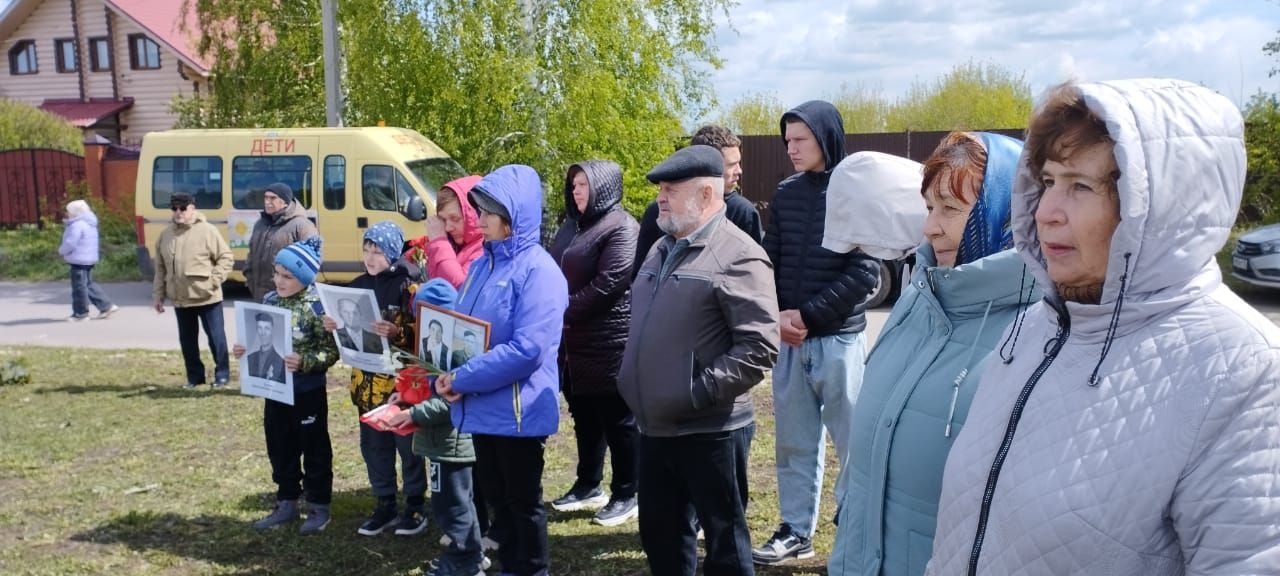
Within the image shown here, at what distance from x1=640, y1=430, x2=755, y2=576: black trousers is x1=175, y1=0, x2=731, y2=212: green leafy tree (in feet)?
31.0

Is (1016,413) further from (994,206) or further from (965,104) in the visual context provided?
(965,104)

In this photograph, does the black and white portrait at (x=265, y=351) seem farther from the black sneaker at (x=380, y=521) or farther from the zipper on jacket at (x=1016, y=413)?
the zipper on jacket at (x=1016, y=413)

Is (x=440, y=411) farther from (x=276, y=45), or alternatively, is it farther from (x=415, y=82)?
(x=276, y=45)

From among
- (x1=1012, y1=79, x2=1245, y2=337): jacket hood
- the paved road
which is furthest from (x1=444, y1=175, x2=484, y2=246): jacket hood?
the paved road

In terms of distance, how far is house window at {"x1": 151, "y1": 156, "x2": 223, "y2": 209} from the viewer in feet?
48.4

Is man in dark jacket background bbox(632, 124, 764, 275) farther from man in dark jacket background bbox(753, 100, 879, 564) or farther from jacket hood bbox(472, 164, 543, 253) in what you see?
jacket hood bbox(472, 164, 543, 253)

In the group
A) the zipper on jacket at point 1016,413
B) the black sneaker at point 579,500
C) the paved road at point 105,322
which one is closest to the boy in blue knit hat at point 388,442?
the black sneaker at point 579,500

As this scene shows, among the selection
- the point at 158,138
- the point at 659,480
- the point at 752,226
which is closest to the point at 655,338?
the point at 659,480

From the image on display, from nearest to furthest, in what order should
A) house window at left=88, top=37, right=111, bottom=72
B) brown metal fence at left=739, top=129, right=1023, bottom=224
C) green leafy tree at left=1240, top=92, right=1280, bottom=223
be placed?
green leafy tree at left=1240, top=92, right=1280, bottom=223, brown metal fence at left=739, top=129, right=1023, bottom=224, house window at left=88, top=37, right=111, bottom=72

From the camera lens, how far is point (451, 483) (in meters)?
4.58

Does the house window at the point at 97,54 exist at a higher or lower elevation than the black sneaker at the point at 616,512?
higher

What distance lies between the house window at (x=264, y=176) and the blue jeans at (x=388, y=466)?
971 centimetres

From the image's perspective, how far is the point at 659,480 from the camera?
3.89 m

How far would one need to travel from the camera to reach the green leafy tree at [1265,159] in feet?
52.1
